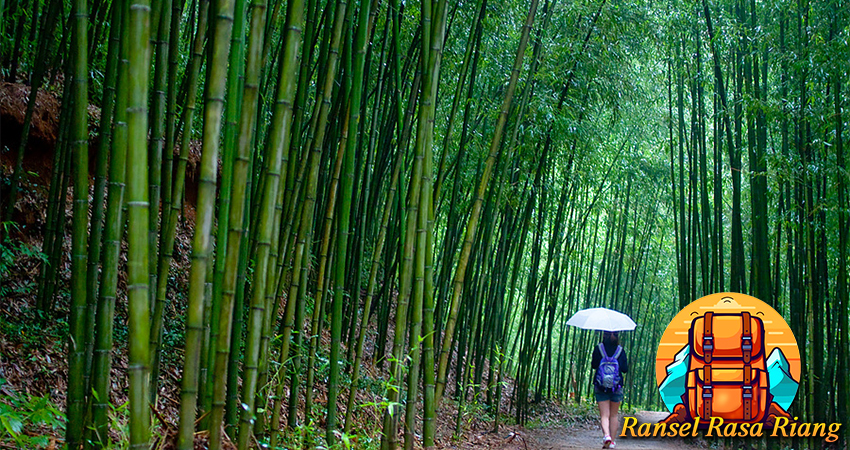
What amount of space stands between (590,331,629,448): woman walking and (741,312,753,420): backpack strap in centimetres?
75

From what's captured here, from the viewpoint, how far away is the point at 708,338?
3.73 m

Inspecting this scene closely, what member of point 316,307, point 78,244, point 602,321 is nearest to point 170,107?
point 78,244

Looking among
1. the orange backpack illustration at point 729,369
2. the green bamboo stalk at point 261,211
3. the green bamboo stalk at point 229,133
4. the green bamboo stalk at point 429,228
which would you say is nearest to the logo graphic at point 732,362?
the orange backpack illustration at point 729,369

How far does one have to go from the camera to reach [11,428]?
1.54 meters

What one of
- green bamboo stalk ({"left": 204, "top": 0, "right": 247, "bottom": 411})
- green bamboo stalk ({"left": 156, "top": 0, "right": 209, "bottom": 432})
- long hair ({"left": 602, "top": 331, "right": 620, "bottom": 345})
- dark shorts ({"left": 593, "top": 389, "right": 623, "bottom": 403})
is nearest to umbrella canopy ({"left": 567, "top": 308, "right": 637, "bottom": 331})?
long hair ({"left": 602, "top": 331, "right": 620, "bottom": 345})

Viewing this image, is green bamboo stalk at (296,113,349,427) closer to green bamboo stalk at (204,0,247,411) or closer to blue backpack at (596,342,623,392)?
green bamboo stalk at (204,0,247,411)

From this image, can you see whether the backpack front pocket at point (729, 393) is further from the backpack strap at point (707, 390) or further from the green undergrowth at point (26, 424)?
the green undergrowth at point (26, 424)

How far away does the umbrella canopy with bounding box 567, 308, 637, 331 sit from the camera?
4637mm

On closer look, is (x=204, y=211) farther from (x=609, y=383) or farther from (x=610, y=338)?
(x=610, y=338)

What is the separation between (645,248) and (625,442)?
445 cm

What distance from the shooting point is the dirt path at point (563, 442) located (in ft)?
14.0

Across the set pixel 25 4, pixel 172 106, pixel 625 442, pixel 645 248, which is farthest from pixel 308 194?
pixel 645 248

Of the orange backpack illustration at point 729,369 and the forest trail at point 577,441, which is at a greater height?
the orange backpack illustration at point 729,369

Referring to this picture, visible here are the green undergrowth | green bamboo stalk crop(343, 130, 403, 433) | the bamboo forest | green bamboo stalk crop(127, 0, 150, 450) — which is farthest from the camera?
green bamboo stalk crop(343, 130, 403, 433)
